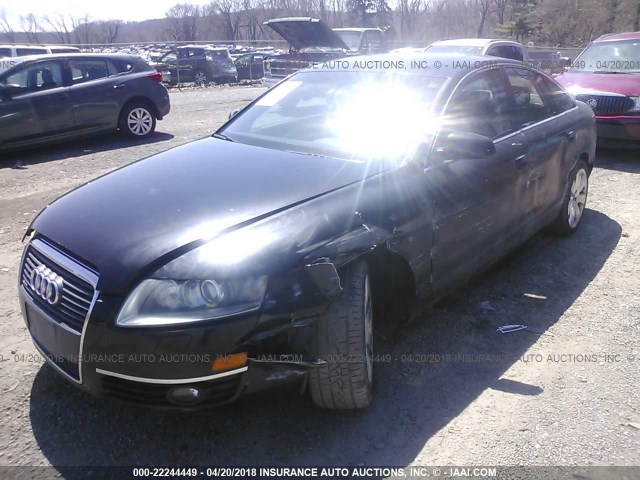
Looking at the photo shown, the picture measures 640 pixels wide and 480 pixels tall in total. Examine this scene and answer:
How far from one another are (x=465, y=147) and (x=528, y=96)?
1626 millimetres

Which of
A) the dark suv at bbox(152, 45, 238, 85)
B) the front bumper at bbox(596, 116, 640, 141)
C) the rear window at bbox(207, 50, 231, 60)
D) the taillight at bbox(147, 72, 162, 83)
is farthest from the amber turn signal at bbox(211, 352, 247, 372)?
the rear window at bbox(207, 50, 231, 60)

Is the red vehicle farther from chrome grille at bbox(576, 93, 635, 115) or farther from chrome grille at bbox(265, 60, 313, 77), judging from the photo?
chrome grille at bbox(265, 60, 313, 77)

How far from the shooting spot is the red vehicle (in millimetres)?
7527

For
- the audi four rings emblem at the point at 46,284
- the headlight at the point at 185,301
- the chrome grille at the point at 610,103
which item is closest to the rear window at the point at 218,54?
the chrome grille at the point at 610,103

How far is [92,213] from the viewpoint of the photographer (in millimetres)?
2715

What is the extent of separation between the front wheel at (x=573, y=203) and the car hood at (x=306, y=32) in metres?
10.4

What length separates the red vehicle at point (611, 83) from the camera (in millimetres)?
7527

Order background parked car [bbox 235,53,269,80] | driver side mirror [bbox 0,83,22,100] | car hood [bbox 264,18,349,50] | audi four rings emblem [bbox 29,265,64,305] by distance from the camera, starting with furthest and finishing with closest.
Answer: background parked car [bbox 235,53,269,80] → car hood [bbox 264,18,349,50] → driver side mirror [bbox 0,83,22,100] → audi four rings emblem [bbox 29,265,64,305]

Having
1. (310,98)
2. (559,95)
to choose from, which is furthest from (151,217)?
(559,95)

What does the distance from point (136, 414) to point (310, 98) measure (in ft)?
7.73

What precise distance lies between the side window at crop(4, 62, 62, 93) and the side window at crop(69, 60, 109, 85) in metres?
0.22

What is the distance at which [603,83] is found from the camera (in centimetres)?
806

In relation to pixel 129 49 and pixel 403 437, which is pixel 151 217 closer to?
pixel 403 437

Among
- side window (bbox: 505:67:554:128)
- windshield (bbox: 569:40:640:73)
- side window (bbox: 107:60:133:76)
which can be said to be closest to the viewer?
side window (bbox: 505:67:554:128)
